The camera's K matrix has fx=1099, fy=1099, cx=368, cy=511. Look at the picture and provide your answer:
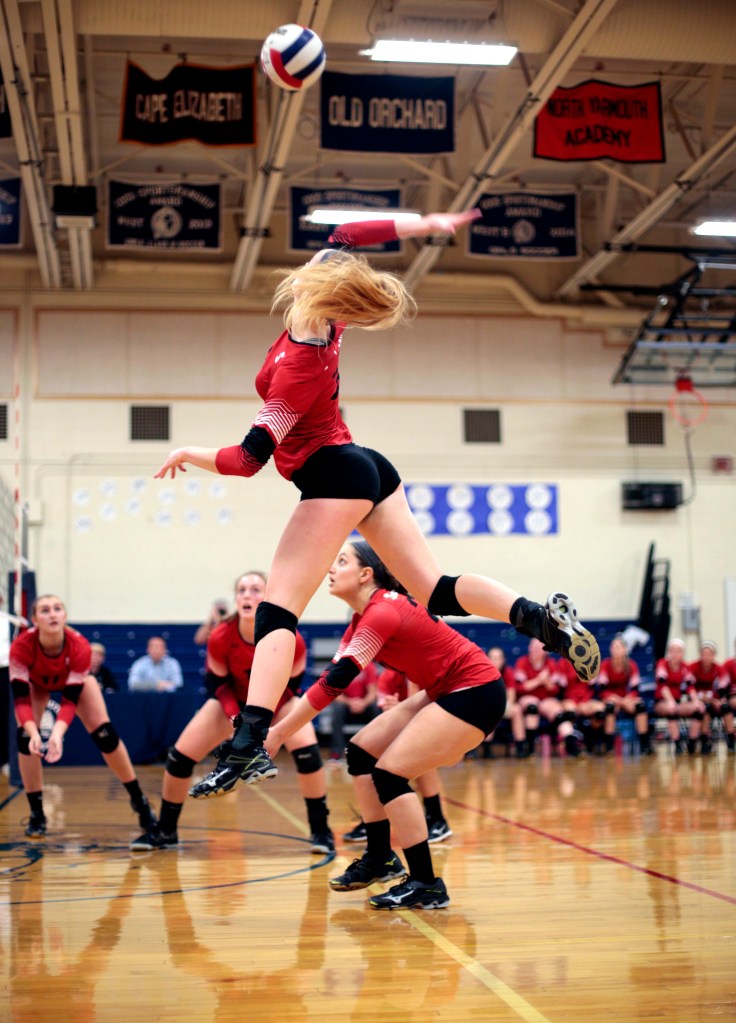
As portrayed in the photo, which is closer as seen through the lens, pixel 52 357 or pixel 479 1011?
pixel 479 1011

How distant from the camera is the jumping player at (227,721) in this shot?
6.77 metres

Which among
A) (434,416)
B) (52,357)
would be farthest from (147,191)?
(434,416)

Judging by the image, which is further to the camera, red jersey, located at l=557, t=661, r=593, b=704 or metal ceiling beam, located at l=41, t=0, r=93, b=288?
red jersey, located at l=557, t=661, r=593, b=704

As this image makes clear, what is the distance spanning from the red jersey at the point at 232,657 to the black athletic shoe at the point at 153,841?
971 millimetres

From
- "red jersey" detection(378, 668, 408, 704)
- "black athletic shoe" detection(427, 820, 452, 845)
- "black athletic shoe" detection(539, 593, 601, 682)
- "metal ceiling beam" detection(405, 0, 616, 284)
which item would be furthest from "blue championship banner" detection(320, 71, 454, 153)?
"black athletic shoe" detection(539, 593, 601, 682)

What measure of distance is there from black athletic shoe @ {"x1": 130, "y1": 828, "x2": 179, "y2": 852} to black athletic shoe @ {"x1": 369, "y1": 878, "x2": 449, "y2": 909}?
247cm

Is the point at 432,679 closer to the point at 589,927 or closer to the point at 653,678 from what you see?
the point at 589,927

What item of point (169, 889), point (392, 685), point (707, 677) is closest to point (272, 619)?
point (169, 889)

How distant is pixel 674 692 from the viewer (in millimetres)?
15828

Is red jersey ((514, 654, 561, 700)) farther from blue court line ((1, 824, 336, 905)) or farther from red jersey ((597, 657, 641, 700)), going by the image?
blue court line ((1, 824, 336, 905))

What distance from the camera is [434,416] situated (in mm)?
19734

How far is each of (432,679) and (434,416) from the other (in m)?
14.8

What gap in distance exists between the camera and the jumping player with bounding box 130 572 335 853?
677 centimetres

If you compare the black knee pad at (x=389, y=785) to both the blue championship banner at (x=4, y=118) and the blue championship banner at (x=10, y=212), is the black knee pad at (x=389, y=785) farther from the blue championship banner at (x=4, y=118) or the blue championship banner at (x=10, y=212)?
the blue championship banner at (x=10, y=212)
